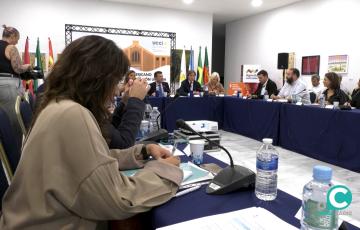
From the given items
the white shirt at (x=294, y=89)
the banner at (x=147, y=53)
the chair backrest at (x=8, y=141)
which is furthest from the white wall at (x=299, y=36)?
the chair backrest at (x=8, y=141)

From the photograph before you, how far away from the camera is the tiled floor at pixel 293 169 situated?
2746mm

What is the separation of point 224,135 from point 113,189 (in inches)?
183

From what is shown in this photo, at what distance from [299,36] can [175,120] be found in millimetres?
3753

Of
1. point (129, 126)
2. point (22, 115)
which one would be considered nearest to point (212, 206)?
point (129, 126)

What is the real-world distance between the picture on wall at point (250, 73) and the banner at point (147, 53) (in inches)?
78.9

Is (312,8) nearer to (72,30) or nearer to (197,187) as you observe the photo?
(72,30)

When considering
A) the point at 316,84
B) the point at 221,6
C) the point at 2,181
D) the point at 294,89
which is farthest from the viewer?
the point at 221,6

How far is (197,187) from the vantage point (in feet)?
3.42

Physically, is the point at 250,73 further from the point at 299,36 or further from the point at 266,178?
the point at 266,178

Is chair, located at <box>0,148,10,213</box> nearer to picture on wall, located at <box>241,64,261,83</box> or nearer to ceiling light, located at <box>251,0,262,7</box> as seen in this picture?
ceiling light, located at <box>251,0,262,7</box>

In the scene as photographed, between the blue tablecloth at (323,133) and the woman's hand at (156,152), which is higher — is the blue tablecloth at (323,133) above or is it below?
below

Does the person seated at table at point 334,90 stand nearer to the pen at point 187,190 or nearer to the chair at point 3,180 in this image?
the pen at point 187,190

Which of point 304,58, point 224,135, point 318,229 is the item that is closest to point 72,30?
point 224,135

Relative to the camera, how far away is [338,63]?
5.67 meters
